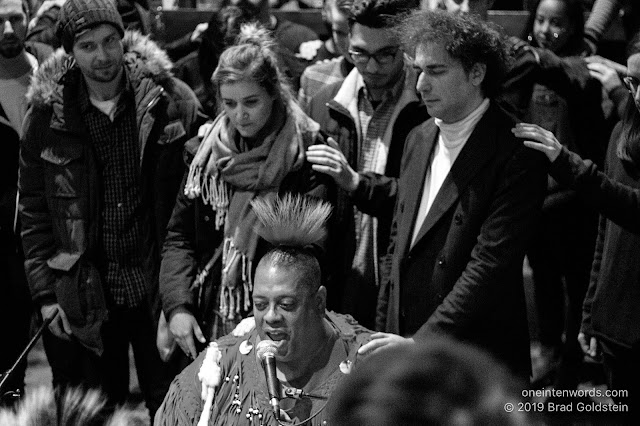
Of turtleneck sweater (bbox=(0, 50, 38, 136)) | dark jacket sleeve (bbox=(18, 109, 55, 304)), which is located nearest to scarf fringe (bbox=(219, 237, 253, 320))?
dark jacket sleeve (bbox=(18, 109, 55, 304))

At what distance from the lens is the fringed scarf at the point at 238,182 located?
13.0 ft

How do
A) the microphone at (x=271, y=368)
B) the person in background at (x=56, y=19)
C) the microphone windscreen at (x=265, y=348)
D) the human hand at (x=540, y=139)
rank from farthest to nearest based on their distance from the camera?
the person in background at (x=56, y=19) < the human hand at (x=540, y=139) < the microphone windscreen at (x=265, y=348) < the microphone at (x=271, y=368)

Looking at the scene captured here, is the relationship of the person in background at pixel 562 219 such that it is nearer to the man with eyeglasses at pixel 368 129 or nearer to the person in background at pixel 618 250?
the person in background at pixel 618 250

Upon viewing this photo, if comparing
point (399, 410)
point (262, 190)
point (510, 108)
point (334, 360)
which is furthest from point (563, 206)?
point (399, 410)

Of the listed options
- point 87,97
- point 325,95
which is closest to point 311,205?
point 325,95

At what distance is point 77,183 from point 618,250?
7.16ft

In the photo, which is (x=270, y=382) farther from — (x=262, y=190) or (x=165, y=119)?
(x=165, y=119)

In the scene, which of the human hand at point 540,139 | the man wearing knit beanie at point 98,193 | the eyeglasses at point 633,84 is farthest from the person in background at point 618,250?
the man wearing knit beanie at point 98,193

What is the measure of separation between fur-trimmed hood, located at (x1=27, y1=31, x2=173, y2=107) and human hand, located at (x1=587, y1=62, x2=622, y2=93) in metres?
1.92

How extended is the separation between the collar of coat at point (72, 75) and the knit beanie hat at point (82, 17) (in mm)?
107

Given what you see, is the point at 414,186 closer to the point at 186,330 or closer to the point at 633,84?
the point at 633,84

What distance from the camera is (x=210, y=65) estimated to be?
5340 mm

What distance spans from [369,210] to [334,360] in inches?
33.3

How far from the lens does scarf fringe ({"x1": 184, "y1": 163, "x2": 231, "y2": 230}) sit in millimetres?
4059
